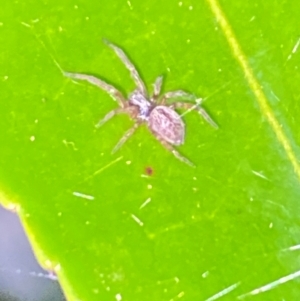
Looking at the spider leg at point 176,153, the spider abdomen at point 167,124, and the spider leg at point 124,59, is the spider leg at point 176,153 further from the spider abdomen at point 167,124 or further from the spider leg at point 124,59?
the spider leg at point 124,59

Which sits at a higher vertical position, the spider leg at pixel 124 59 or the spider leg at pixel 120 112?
the spider leg at pixel 124 59

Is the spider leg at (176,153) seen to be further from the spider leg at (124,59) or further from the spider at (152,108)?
the spider leg at (124,59)

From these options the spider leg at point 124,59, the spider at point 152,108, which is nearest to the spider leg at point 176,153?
the spider at point 152,108

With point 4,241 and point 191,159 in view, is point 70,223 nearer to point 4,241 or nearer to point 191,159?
point 191,159

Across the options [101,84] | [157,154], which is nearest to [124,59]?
[101,84]

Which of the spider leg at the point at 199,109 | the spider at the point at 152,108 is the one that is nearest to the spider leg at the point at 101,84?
the spider at the point at 152,108

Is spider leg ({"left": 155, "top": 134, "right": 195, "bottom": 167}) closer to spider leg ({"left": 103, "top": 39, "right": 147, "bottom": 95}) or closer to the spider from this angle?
the spider

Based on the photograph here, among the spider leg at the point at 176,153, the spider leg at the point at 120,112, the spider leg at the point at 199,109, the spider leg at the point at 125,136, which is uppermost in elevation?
the spider leg at the point at 120,112
